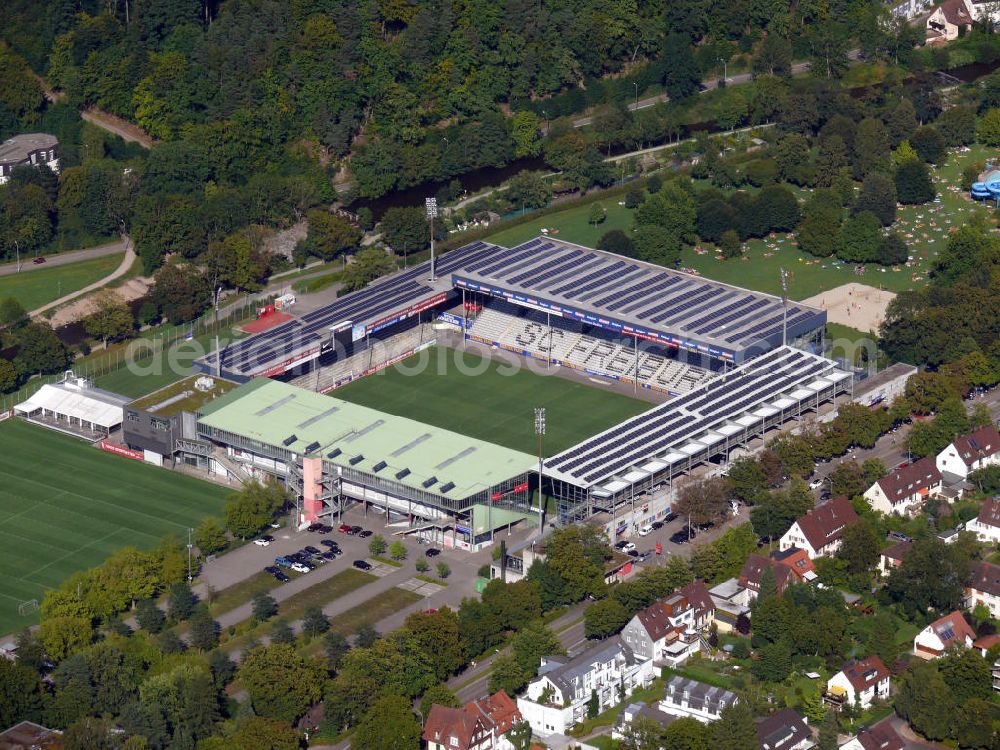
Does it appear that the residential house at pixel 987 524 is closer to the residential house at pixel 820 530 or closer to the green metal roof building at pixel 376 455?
the residential house at pixel 820 530

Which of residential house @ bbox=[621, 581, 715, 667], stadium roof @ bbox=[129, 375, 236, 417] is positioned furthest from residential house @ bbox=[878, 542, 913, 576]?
stadium roof @ bbox=[129, 375, 236, 417]

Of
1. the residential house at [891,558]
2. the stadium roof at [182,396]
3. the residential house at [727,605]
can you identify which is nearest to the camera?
the residential house at [727,605]

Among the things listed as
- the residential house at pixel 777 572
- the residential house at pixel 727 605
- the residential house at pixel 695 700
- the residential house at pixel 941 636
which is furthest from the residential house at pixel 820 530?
the residential house at pixel 695 700

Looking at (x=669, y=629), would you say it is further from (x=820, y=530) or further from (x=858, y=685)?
(x=820, y=530)

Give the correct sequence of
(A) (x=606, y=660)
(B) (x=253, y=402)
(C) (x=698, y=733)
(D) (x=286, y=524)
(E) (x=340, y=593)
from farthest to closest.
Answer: (B) (x=253, y=402), (D) (x=286, y=524), (E) (x=340, y=593), (A) (x=606, y=660), (C) (x=698, y=733)

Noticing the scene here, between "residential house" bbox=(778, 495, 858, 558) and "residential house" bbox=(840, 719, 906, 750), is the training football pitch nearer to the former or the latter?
"residential house" bbox=(778, 495, 858, 558)

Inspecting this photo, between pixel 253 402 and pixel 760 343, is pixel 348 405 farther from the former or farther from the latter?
pixel 760 343

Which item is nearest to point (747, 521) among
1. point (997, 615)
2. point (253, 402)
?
point (997, 615)
